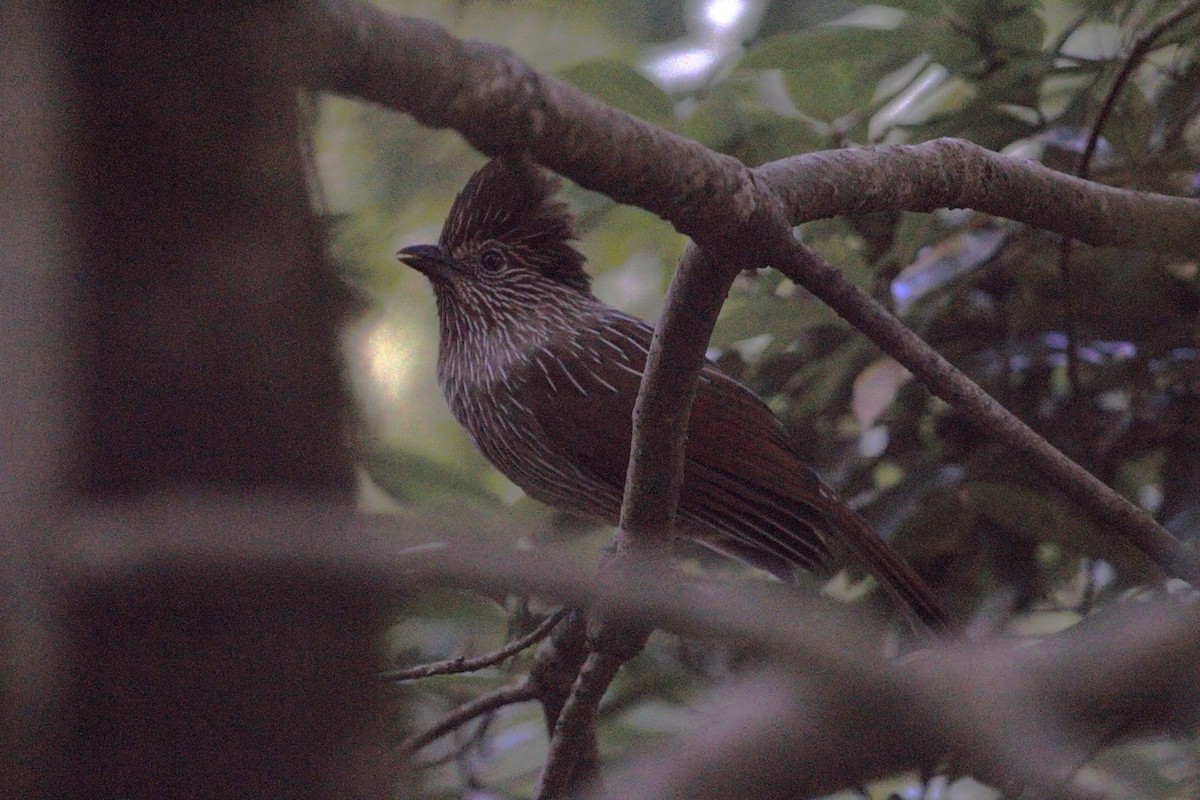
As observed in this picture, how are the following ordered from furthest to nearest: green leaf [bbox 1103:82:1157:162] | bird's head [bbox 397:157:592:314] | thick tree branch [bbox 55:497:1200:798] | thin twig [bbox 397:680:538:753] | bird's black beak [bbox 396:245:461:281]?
bird's head [bbox 397:157:592:314] → bird's black beak [bbox 396:245:461:281] → green leaf [bbox 1103:82:1157:162] → thin twig [bbox 397:680:538:753] → thick tree branch [bbox 55:497:1200:798]

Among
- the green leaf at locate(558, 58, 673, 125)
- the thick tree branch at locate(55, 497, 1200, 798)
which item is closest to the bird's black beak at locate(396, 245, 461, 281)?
the green leaf at locate(558, 58, 673, 125)

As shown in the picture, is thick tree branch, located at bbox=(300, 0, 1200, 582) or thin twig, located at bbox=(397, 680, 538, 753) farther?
thin twig, located at bbox=(397, 680, 538, 753)

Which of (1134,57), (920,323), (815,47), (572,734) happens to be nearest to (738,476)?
(920,323)

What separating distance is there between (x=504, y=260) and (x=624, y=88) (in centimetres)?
104

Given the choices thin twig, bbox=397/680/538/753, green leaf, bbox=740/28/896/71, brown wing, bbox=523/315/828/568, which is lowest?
thin twig, bbox=397/680/538/753

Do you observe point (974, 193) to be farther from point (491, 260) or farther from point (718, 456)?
point (491, 260)

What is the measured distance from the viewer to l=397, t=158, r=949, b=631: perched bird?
9.07 ft

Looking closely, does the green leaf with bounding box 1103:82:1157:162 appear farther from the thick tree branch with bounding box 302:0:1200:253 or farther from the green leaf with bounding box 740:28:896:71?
the green leaf with bounding box 740:28:896:71

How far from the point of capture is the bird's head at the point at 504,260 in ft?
10.8

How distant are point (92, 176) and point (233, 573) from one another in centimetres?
34

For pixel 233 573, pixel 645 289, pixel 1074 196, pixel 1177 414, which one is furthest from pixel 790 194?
pixel 645 289

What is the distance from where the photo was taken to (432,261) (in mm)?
3266

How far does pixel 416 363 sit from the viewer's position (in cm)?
291

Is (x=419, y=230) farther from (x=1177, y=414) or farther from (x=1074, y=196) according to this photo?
(x=1177, y=414)
